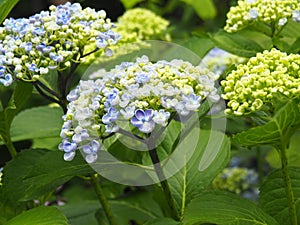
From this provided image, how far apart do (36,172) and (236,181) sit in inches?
45.1

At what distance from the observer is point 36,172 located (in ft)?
4.61

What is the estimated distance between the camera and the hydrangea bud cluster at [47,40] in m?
1.38

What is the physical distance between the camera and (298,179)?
145 cm

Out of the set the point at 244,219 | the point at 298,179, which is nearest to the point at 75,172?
the point at 244,219

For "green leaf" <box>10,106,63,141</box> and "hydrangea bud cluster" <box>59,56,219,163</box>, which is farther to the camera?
"green leaf" <box>10,106,63,141</box>

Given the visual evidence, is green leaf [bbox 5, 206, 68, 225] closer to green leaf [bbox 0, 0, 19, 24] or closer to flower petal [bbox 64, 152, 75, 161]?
flower petal [bbox 64, 152, 75, 161]

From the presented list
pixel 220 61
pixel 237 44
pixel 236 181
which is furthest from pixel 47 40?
pixel 236 181

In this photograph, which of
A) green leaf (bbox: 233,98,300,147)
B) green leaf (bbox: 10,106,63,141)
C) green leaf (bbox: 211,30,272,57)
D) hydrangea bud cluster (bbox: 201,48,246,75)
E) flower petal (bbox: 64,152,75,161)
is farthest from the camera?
hydrangea bud cluster (bbox: 201,48,246,75)

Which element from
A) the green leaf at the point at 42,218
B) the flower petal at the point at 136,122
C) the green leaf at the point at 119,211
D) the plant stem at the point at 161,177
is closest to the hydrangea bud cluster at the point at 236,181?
the green leaf at the point at 119,211

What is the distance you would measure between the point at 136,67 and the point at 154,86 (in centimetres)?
8

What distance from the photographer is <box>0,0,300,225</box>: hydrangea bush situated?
121cm

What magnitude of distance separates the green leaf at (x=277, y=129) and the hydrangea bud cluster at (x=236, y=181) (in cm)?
103

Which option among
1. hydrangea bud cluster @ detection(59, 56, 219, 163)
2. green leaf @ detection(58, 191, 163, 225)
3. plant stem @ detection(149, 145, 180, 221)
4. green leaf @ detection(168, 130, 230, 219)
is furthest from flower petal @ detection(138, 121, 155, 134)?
green leaf @ detection(58, 191, 163, 225)

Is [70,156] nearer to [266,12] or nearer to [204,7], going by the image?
[266,12]
